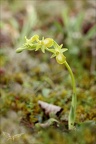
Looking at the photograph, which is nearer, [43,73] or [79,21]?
[43,73]

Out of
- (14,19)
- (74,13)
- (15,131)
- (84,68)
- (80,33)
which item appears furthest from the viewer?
(74,13)

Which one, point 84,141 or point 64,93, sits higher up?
point 64,93

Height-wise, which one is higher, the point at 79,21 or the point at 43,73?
the point at 79,21

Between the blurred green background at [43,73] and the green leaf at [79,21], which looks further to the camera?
the green leaf at [79,21]

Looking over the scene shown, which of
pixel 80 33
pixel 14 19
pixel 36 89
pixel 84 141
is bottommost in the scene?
pixel 84 141

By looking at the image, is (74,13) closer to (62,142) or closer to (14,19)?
(14,19)

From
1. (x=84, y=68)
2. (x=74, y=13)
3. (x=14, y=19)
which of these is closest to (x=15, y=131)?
(x=84, y=68)

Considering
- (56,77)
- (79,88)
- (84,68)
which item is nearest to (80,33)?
(84,68)

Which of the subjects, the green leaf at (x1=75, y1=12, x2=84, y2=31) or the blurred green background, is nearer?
the blurred green background

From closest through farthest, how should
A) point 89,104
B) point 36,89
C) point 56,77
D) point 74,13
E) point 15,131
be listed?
1. point 15,131
2. point 89,104
3. point 36,89
4. point 56,77
5. point 74,13

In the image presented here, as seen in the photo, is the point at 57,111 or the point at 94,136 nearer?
the point at 94,136

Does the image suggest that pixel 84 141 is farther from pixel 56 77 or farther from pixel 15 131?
pixel 56 77
